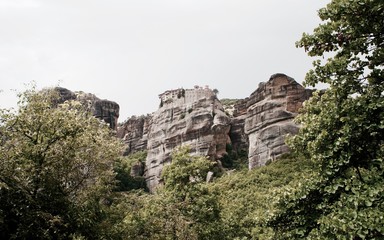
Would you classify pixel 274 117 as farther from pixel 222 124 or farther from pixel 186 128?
pixel 186 128

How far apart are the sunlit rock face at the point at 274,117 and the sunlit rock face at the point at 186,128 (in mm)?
8798

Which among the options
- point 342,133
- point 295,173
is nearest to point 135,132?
point 295,173

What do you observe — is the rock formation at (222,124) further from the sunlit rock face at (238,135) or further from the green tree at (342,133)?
the green tree at (342,133)

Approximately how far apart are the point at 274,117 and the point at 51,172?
167 feet

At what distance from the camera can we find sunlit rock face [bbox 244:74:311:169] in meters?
58.6

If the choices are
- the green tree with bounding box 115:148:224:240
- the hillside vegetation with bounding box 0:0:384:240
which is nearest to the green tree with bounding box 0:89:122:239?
the hillside vegetation with bounding box 0:0:384:240

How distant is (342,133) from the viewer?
32.1 ft

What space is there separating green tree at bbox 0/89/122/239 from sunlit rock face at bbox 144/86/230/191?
5295 cm

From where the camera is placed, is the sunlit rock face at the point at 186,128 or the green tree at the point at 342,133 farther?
the sunlit rock face at the point at 186,128

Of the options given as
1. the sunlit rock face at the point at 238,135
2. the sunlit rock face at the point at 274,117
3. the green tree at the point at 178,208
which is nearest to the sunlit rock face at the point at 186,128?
the sunlit rock face at the point at 238,135

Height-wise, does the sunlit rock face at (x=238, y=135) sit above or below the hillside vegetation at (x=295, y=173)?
above

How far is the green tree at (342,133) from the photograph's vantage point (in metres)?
8.74

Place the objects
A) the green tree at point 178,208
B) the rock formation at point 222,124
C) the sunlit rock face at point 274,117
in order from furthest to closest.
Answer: the rock formation at point 222,124
the sunlit rock face at point 274,117
the green tree at point 178,208

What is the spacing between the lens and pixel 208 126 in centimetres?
7100
